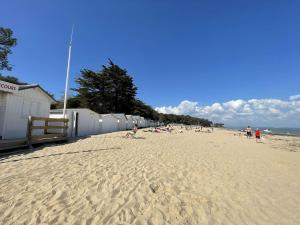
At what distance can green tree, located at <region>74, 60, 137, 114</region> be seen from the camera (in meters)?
45.1

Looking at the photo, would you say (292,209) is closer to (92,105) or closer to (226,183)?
(226,183)

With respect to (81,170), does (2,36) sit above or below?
above

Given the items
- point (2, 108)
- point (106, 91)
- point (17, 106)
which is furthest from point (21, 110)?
point (106, 91)

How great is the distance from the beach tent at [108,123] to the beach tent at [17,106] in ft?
37.8

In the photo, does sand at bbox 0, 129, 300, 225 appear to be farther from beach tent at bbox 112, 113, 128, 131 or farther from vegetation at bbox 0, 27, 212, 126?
vegetation at bbox 0, 27, 212, 126

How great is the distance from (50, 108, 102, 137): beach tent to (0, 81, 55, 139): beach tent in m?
3.59

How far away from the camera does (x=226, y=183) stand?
582cm

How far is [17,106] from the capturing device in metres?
11.6

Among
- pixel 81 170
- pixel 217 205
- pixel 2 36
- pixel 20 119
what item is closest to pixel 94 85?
pixel 2 36

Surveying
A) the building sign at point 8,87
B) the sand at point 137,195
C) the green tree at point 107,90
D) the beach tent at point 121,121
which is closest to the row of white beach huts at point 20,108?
the building sign at point 8,87

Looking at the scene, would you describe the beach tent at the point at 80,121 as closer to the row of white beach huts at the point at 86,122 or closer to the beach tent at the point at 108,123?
the row of white beach huts at the point at 86,122

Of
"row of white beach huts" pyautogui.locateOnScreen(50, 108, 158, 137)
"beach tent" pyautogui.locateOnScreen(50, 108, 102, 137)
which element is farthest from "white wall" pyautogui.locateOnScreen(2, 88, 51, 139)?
"row of white beach huts" pyautogui.locateOnScreen(50, 108, 158, 137)

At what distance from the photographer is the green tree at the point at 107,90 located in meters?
45.1

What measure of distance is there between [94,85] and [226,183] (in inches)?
1720
